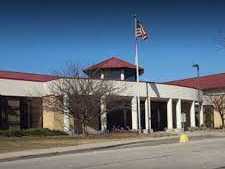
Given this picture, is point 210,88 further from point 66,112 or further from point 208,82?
point 66,112

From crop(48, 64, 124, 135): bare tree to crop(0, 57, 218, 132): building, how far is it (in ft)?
4.19

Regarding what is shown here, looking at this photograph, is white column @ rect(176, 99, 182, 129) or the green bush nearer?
the green bush

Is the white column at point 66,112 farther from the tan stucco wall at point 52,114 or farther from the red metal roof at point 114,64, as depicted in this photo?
the red metal roof at point 114,64

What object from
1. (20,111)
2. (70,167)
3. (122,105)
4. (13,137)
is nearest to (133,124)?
(122,105)

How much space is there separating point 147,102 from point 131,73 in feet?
21.1

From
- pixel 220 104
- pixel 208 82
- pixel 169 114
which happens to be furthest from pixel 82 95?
pixel 208 82

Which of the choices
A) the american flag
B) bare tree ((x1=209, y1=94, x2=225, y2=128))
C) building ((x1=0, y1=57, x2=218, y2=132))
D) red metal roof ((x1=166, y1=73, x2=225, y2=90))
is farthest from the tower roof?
red metal roof ((x1=166, y1=73, x2=225, y2=90))

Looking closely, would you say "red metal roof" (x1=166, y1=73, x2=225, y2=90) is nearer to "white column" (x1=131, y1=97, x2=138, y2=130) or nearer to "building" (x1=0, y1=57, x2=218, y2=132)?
"building" (x1=0, y1=57, x2=218, y2=132)

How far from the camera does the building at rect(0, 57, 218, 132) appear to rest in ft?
145

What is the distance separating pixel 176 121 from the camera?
185ft

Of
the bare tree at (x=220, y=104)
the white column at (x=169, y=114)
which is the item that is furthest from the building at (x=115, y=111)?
the bare tree at (x=220, y=104)

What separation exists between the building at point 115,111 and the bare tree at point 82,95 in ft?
4.19

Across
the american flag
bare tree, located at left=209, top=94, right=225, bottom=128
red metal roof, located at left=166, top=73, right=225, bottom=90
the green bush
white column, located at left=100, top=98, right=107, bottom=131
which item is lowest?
the green bush

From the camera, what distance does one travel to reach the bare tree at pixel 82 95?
41406 millimetres
